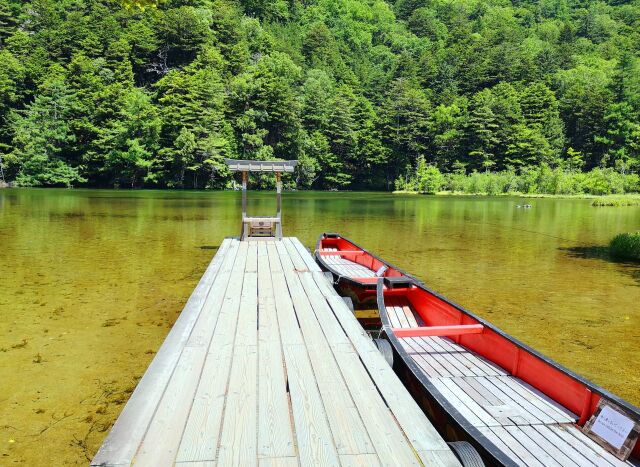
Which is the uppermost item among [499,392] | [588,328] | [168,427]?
[168,427]

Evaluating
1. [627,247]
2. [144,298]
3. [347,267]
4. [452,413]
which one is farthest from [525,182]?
[452,413]

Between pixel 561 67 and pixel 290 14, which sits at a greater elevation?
pixel 290 14

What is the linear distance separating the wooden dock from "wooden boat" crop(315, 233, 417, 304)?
2415 mm

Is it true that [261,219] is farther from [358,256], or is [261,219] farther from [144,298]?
[144,298]

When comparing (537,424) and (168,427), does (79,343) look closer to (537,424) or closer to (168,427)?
(168,427)

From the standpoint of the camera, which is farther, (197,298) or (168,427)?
(197,298)

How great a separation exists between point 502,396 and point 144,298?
24.1 ft

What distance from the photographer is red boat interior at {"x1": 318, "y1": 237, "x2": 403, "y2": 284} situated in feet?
27.0

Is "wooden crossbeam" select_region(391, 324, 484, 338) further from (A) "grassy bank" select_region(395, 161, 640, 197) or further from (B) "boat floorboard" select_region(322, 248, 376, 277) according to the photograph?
(A) "grassy bank" select_region(395, 161, 640, 197)

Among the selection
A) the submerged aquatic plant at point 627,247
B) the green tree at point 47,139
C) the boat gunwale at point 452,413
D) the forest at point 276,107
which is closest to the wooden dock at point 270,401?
the boat gunwale at point 452,413

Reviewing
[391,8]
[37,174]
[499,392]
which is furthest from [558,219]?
[391,8]

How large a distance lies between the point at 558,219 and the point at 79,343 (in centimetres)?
2825

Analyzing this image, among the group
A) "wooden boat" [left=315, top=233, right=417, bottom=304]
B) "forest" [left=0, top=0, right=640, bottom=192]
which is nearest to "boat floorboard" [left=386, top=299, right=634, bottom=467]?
"wooden boat" [left=315, top=233, right=417, bottom=304]

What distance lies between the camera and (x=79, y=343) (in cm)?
686
